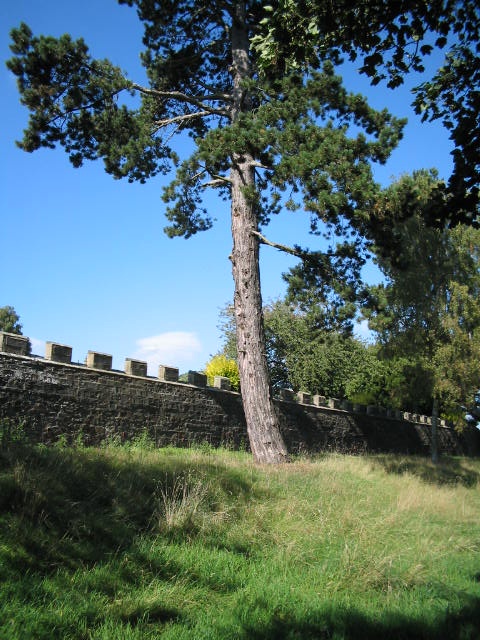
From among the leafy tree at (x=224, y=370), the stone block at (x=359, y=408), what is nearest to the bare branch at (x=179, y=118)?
the leafy tree at (x=224, y=370)

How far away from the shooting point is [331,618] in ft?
15.7

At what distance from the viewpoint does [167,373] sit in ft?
49.3

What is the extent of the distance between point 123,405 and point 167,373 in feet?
5.91

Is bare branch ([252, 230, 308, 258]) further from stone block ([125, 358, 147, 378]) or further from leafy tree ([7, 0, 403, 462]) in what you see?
stone block ([125, 358, 147, 378])

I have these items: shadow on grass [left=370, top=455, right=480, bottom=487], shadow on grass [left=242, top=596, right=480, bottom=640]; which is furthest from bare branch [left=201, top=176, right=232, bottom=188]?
shadow on grass [left=242, top=596, right=480, bottom=640]

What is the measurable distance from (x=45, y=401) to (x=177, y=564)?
24.9 feet

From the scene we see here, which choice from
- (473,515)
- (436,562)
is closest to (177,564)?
→ (436,562)

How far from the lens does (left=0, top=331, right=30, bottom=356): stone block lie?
1145cm

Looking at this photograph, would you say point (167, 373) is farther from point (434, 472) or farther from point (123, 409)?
point (434, 472)

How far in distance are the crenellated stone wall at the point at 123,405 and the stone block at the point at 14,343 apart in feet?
0.07

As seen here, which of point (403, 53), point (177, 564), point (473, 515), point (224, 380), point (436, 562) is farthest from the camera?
point (224, 380)

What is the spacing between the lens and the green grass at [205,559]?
4387 millimetres

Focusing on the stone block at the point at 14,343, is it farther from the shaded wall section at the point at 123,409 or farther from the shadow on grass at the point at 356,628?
the shadow on grass at the point at 356,628

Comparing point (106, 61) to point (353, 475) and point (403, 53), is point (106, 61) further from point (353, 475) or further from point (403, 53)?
point (353, 475)
